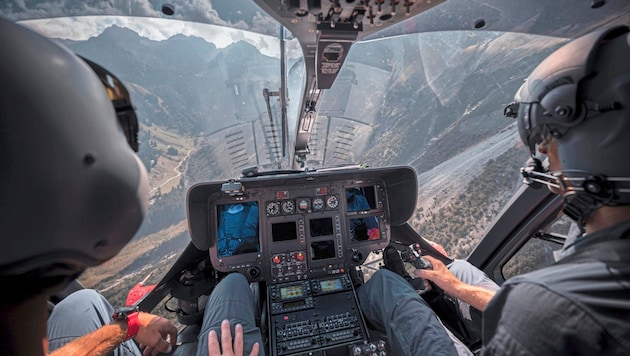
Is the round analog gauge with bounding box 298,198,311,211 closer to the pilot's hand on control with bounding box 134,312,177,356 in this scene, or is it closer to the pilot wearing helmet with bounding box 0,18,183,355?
the pilot's hand on control with bounding box 134,312,177,356

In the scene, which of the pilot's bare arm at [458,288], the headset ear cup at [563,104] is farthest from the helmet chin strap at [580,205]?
the pilot's bare arm at [458,288]

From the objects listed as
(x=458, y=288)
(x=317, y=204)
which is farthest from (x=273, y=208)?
(x=458, y=288)

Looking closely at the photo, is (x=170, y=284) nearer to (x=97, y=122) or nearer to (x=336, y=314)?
(x=336, y=314)

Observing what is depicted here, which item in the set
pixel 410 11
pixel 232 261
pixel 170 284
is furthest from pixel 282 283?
pixel 410 11

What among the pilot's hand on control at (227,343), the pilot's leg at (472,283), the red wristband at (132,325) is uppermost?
the red wristband at (132,325)

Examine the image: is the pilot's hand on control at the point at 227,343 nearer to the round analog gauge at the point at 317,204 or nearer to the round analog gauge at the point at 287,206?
the round analog gauge at the point at 287,206

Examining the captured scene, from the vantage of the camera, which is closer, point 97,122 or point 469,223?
point 97,122
